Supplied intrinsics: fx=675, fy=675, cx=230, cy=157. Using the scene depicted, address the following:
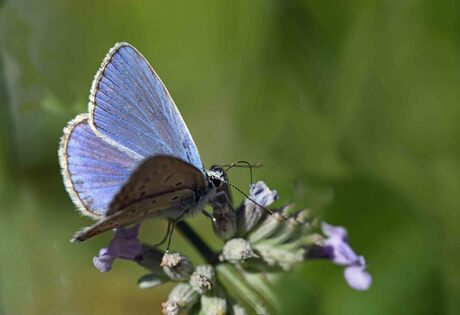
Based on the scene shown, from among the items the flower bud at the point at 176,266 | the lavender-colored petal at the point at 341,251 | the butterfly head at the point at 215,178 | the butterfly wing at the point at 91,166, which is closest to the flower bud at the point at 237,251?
the flower bud at the point at 176,266

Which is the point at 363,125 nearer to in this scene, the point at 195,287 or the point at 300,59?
the point at 300,59

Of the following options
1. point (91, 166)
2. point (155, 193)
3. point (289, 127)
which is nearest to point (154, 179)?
point (155, 193)

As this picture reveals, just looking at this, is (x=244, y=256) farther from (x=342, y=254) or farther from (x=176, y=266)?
(x=342, y=254)

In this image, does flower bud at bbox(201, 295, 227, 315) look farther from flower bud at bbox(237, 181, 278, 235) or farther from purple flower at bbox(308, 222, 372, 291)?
purple flower at bbox(308, 222, 372, 291)

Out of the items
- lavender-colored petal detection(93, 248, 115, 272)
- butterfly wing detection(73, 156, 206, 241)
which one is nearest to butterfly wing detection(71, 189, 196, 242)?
butterfly wing detection(73, 156, 206, 241)

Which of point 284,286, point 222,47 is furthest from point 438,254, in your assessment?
point 222,47

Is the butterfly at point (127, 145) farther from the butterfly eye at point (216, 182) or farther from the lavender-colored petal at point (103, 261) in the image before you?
the lavender-colored petal at point (103, 261)
